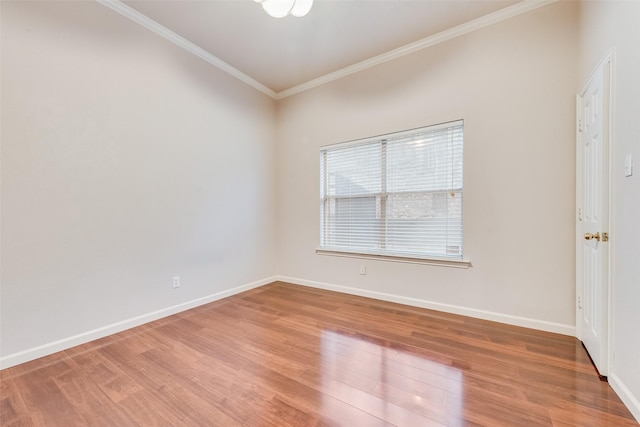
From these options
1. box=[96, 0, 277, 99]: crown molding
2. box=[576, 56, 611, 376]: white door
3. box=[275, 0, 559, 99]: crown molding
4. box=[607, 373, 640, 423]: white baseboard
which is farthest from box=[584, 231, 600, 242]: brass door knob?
box=[96, 0, 277, 99]: crown molding

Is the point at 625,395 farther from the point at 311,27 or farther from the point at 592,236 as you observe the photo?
the point at 311,27

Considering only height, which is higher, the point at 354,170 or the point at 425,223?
the point at 354,170

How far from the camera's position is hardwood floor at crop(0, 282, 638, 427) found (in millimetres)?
1419

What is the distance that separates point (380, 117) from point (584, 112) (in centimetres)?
186

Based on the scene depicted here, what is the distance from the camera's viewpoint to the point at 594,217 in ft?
6.26

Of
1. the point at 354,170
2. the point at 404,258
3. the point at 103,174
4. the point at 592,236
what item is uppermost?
the point at 354,170

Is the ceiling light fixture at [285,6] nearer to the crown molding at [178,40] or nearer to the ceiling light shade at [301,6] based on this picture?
the ceiling light shade at [301,6]

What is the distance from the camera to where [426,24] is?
2.71m

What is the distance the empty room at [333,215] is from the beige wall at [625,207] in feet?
0.06

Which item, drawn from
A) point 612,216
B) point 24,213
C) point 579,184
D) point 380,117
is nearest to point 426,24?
point 380,117

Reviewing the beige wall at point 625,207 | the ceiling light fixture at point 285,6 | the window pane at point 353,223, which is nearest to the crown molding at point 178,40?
the ceiling light fixture at point 285,6

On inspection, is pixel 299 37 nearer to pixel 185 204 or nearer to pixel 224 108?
pixel 224 108

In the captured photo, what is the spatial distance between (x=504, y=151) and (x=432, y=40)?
148 centimetres

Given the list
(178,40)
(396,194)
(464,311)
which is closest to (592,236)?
(464,311)
